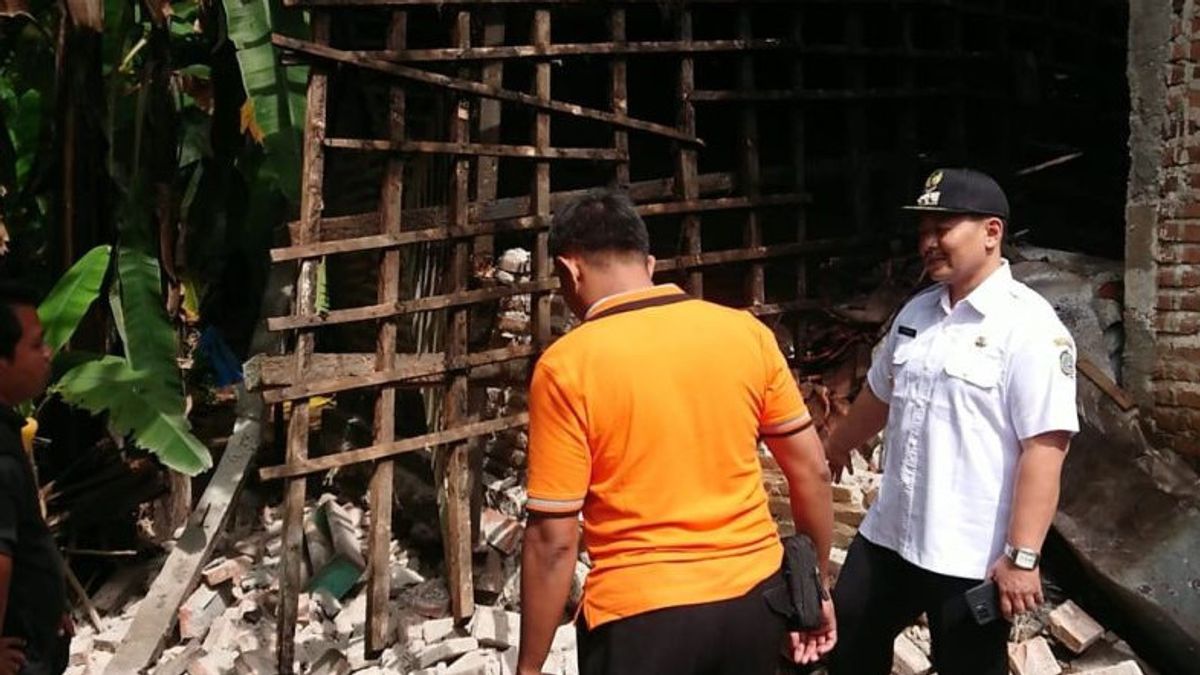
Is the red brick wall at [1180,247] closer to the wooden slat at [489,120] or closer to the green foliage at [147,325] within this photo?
the wooden slat at [489,120]

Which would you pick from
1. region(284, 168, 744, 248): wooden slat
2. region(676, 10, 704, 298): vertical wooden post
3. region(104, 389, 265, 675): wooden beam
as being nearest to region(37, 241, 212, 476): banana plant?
region(104, 389, 265, 675): wooden beam

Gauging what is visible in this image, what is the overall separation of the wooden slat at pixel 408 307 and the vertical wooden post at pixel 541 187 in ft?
0.24

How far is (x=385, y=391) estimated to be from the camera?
4.26 m

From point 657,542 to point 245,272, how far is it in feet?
15.9

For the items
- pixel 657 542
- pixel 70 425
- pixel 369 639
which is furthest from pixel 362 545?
pixel 657 542

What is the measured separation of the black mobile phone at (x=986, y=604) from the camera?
2.57m

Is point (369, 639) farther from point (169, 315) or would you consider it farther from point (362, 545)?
point (169, 315)

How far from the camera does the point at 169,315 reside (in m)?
4.95

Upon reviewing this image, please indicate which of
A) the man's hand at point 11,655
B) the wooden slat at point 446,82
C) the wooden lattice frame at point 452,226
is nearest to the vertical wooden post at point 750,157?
the wooden lattice frame at point 452,226

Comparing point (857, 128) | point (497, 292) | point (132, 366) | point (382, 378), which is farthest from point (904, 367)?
point (132, 366)

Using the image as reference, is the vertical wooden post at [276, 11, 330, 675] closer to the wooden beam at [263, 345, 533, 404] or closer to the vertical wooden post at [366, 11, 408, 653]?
the wooden beam at [263, 345, 533, 404]

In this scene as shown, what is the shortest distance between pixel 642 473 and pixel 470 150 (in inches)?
97.2

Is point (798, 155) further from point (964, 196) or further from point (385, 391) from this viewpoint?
point (964, 196)

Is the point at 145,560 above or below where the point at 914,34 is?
below
